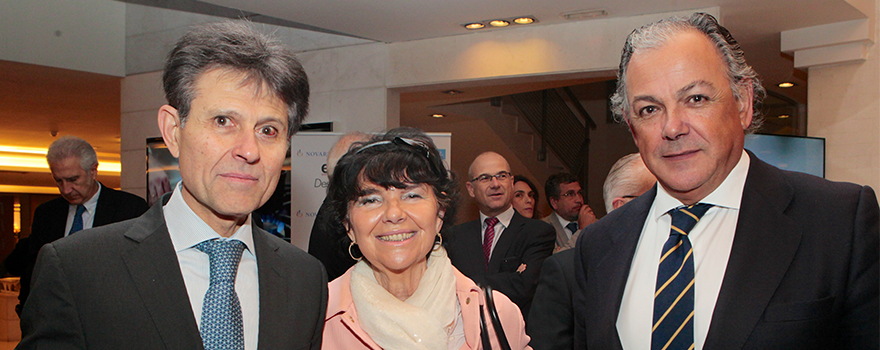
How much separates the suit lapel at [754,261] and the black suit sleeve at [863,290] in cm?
12

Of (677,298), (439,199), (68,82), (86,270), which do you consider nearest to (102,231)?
(86,270)

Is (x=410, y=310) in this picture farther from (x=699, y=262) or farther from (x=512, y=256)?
(x=512, y=256)

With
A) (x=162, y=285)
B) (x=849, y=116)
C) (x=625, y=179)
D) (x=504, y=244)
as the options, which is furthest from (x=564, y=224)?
(x=162, y=285)

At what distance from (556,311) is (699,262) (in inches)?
20.0

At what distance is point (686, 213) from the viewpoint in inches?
60.0

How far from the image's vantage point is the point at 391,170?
1940 millimetres

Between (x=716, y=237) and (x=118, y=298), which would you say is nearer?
(x=118, y=298)

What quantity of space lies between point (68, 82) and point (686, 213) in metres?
9.00

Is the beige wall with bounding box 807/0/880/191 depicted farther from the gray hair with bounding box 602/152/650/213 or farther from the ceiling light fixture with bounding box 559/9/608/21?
the gray hair with bounding box 602/152/650/213

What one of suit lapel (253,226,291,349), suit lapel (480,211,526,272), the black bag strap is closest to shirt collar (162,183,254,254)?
suit lapel (253,226,291,349)

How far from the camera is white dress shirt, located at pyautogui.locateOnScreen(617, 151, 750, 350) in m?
1.44

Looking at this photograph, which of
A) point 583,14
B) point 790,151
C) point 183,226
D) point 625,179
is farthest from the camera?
point 583,14

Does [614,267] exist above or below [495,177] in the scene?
below

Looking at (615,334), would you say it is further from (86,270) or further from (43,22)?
(43,22)
